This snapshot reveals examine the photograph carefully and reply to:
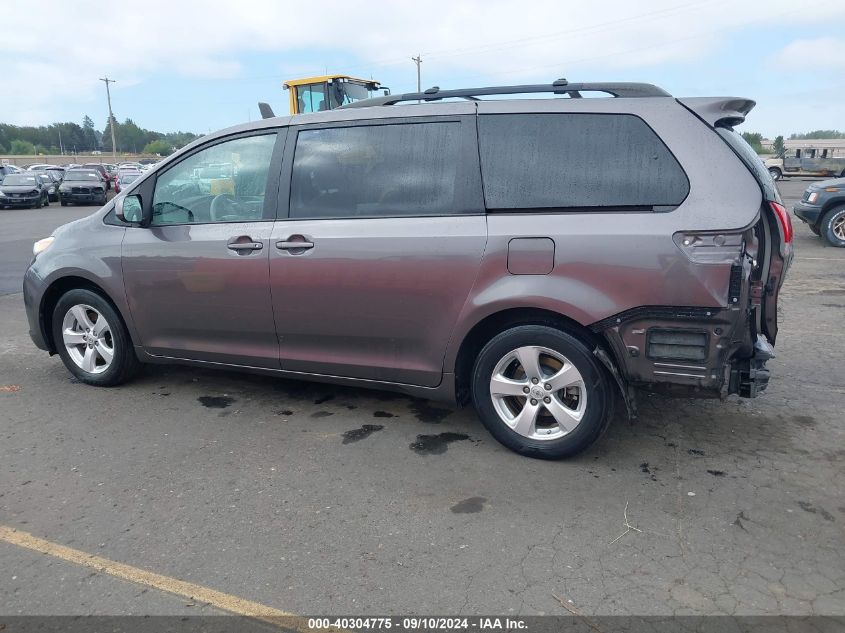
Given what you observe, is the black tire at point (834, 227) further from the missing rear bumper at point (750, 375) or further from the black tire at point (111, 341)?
the black tire at point (111, 341)

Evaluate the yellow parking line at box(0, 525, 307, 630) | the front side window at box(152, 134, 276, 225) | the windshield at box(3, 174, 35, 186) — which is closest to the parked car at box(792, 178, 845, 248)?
the front side window at box(152, 134, 276, 225)

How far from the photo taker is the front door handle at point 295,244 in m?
4.18

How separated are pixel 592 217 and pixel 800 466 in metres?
1.77

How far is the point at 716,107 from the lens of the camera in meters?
3.56

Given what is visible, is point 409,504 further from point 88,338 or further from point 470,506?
point 88,338

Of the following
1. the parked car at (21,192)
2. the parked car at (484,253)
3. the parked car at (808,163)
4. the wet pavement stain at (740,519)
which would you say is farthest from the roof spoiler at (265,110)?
the parked car at (808,163)

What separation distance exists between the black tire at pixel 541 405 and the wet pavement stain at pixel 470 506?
A: 0.57m

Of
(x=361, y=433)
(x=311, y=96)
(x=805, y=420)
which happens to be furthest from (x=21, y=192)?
(x=805, y=420)

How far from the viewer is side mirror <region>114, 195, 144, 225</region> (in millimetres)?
4824

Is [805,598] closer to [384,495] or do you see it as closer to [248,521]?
[384,495]

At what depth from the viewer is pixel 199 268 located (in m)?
4.52

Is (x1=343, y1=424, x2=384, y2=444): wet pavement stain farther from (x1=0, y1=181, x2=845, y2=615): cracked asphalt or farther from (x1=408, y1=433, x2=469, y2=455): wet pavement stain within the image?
(x1=408, y1=433, x2=469, y2=455): wet pavement stain

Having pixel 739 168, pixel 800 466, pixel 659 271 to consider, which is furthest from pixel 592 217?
pixel 800 466

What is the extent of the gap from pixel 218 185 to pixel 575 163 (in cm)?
241
